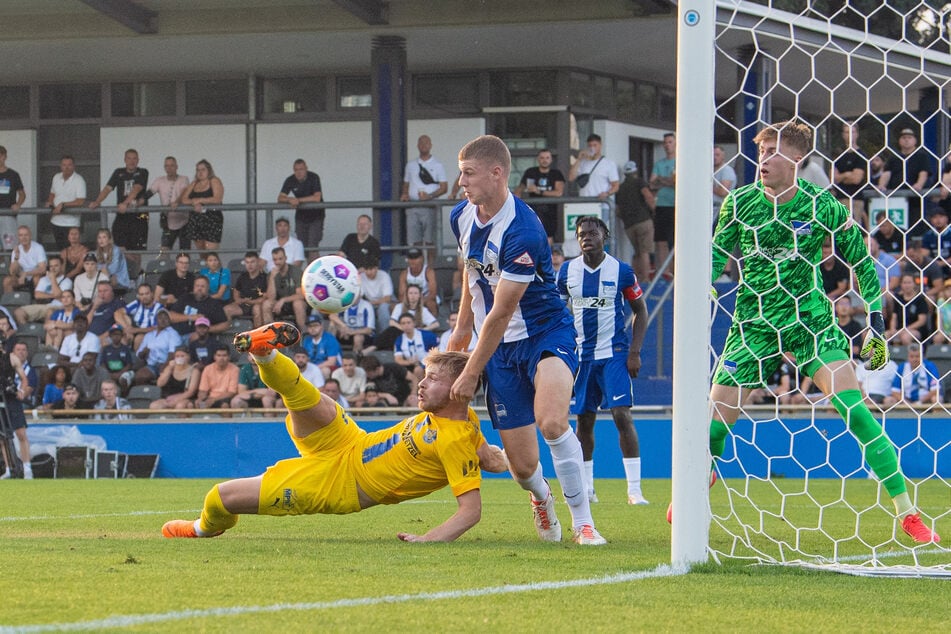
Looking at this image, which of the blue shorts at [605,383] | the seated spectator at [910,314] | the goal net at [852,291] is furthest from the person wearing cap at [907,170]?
the blue shorts at [605,383]

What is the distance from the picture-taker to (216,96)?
22938 millimetres

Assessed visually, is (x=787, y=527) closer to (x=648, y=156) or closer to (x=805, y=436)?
(x=805, y=436)

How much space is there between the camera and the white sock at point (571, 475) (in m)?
6.13

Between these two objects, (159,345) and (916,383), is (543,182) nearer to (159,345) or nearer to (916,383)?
(159,345)

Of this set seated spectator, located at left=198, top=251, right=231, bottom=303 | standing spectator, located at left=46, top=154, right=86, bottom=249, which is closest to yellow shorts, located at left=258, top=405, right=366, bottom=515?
seated spectator, located at left=198, top=251, right=231, bottom=303

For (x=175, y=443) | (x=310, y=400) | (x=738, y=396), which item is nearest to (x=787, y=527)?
(x=738, y=396)

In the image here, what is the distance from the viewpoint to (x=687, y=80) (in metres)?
4.93

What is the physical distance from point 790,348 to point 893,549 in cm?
112

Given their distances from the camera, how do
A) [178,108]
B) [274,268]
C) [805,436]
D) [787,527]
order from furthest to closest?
[178,108], [274,268], [805,436], [787,527]

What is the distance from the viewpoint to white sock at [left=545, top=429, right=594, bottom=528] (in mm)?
6133

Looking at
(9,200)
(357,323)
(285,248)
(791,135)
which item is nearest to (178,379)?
(357,323)

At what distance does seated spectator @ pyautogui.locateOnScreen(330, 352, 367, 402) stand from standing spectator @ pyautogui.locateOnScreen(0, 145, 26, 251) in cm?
764

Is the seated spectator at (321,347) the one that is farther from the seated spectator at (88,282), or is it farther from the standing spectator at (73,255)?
the standing spectator at (73,255)

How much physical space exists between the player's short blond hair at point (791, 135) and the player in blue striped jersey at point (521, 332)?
124cm
